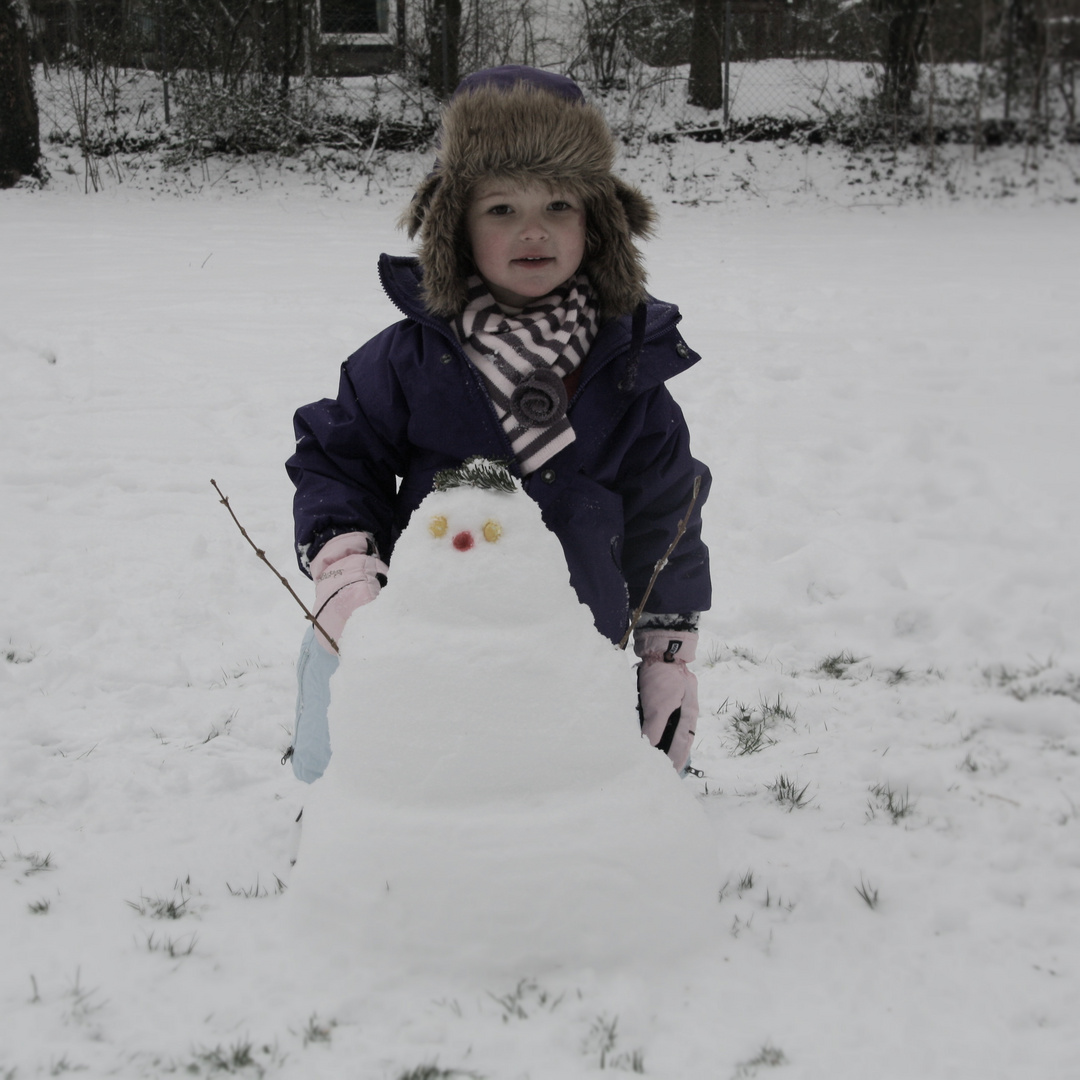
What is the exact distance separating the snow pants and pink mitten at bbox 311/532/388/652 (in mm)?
69

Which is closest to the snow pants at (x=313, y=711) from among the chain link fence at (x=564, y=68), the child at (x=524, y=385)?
the child at (x=524, y=385)

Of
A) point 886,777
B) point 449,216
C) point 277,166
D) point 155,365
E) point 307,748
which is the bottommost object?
point 886,777

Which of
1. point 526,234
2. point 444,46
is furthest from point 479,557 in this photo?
point 444,46

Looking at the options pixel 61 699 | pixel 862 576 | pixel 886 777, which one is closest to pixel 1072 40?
pixel 862 576

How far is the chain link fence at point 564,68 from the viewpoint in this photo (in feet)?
44.2

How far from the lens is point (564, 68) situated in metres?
15.0

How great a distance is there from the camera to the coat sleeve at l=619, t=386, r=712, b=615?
2.61 meters

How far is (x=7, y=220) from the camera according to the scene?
10.4m

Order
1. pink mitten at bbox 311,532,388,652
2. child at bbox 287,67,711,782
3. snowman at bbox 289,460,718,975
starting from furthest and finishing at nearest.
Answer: child at bbox 287,67,711,782, pink mitten at bbox 311,532,388,652, snowman at bbox 289,460,718,975

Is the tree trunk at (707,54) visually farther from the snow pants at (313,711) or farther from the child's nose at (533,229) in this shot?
the snow pants at (313,711)

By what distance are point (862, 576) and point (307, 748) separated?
2.65 meters

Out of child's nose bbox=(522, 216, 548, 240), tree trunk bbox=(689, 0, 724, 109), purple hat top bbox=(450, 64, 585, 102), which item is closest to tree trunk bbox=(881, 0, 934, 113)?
tree trunk bbox=(689, 0, 724, 109)

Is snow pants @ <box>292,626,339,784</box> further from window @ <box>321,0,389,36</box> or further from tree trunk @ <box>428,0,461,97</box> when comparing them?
window @ <box>321,0,389,36</box>

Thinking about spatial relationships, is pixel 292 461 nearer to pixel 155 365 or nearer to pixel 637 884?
pixel 637 884
